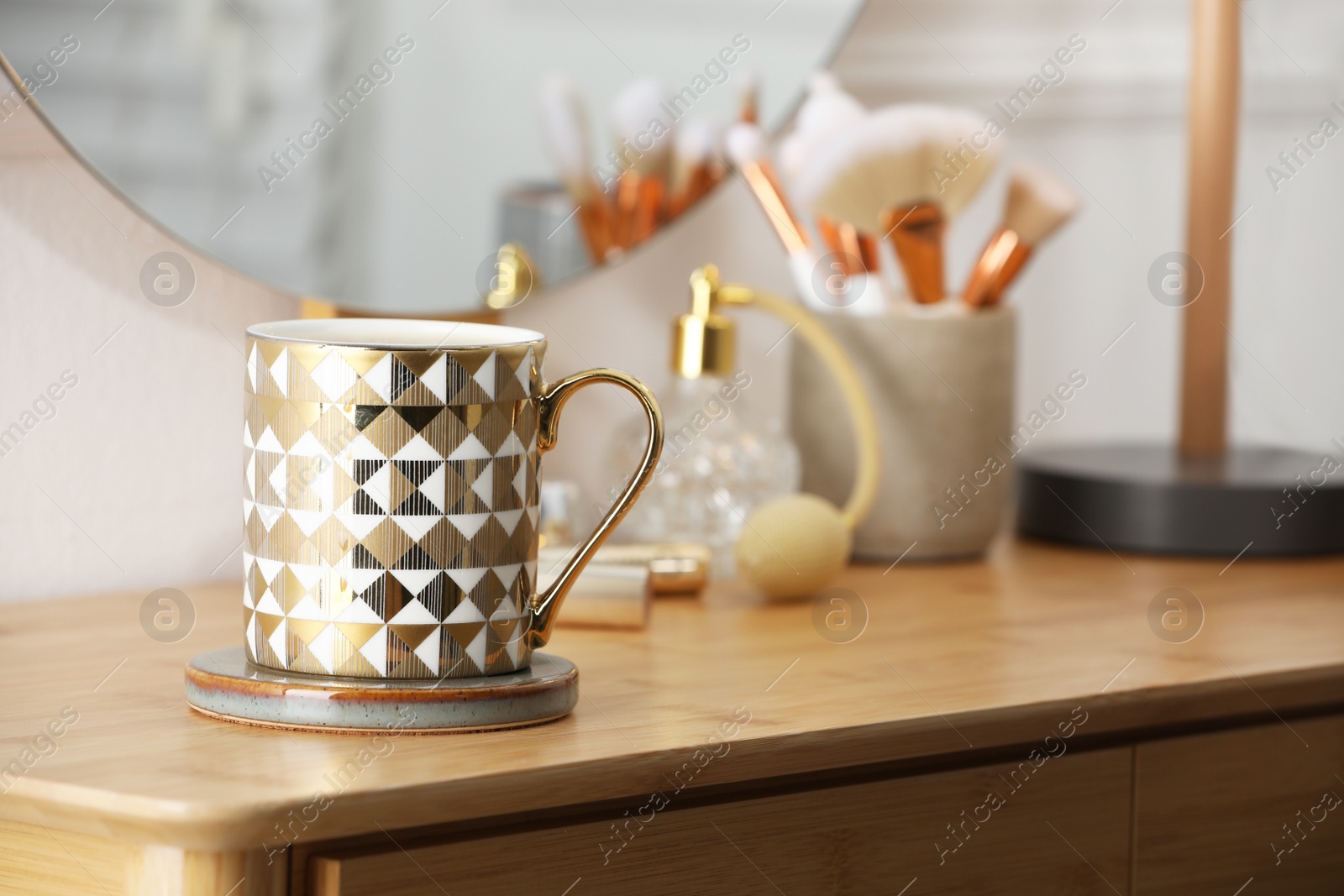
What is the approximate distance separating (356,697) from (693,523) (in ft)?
1.26

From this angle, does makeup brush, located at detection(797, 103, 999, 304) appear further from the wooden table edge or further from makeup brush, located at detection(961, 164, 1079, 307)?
the wooden table edge

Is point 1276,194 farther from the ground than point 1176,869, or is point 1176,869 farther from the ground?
point 1276,194

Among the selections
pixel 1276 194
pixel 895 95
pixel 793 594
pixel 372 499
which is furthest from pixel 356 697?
pixel 1276 194

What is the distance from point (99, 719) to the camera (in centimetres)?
53

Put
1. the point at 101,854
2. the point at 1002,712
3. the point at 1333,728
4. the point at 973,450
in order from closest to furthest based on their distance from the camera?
the point at 101,854, the point at 1002,712, the point at 1333,728, the point at 973,450

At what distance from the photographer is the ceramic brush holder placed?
0.88m

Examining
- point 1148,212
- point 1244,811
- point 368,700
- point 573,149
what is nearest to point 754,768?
point 368,700

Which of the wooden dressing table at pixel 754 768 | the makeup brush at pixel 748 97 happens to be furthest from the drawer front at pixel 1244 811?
the makeup brush at pixel 748 97

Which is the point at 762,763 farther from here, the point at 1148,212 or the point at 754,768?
the point at 1148,212

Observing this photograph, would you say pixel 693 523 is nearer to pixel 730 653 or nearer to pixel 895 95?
pixel 730 653

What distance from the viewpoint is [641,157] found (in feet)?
2.94

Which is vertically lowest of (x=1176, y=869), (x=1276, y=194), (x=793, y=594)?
(x=1176, y=869)

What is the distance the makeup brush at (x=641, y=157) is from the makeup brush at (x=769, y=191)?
0.04 metres

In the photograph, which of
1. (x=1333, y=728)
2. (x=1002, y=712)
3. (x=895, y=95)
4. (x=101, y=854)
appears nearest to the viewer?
(x=101, y=854)
